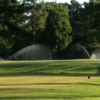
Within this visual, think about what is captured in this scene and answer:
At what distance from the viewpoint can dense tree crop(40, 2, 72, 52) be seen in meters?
75.0

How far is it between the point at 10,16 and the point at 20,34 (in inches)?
199

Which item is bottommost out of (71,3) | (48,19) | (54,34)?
(54,34)

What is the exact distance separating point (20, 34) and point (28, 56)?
1794 inches

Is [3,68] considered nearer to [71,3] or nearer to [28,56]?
[28,56]

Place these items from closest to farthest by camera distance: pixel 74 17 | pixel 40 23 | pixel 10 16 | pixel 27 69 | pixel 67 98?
pixel 67 98 < pixel 27 69 < pixel 10 16 < pixel 40 23 < pixel 74 17

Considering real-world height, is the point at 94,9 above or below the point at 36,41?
above

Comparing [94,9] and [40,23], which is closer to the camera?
[94,9]

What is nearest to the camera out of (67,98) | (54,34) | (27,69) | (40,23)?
(67,98)

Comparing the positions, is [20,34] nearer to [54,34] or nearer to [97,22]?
[97,22]

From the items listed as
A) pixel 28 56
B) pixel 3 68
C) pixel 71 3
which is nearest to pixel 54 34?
pixel 28 56

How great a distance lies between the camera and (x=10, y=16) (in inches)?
1410

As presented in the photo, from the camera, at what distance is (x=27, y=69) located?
99.3 ft

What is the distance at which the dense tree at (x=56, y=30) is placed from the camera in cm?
7500

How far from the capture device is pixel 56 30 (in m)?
74.9
